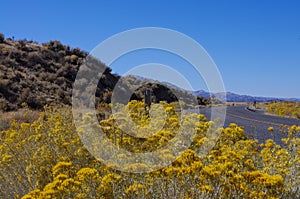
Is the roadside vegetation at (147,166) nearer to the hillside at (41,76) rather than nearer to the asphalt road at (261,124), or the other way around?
the asphalt road at (261,124)

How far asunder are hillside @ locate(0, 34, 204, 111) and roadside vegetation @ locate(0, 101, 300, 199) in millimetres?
13932

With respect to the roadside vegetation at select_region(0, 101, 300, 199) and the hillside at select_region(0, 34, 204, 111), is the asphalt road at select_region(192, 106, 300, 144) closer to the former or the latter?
the roadside vegetation at select_region(0, 101, 300, 199)

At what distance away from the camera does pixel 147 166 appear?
4.20 m

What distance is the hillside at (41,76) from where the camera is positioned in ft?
71.2

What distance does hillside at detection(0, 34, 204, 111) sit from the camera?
2170 cm

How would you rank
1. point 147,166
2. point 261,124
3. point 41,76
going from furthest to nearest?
point 41,76 → point 261,124 → point 147,166

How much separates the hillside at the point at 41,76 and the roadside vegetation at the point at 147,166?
13932 millimetres

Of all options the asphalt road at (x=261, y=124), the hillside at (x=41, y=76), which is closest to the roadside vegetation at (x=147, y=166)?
the asphalt road at (x=261, y=124)

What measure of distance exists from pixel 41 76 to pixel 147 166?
25149 millimetres

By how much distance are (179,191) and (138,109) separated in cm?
450

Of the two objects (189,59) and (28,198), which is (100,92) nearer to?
(189,59)

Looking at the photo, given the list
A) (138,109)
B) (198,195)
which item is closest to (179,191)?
(198,195)

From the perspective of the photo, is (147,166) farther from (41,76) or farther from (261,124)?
(41,76)

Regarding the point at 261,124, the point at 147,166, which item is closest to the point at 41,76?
the point at 261,124
